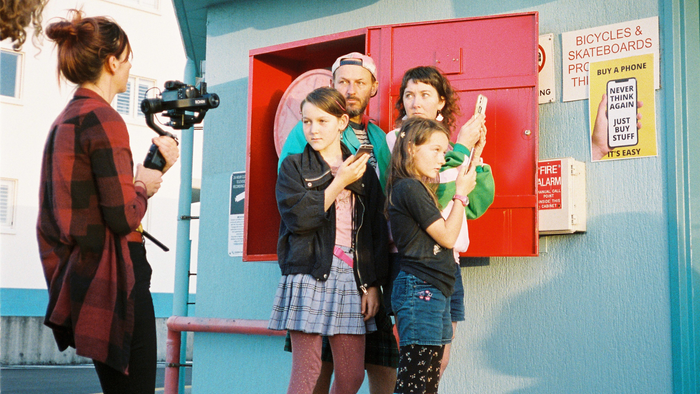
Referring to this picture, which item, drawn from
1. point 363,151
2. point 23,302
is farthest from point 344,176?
point 23,302

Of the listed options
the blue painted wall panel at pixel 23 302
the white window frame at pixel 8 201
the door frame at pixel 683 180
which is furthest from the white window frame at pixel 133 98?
the door frame at pixel 683 180

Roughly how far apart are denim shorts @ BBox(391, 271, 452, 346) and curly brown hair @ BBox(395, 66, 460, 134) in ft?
3.11

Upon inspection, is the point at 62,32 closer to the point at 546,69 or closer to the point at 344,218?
the point at 344,218

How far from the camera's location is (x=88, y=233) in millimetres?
2064

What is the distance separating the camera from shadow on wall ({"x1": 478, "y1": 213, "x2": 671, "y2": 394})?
3564mm

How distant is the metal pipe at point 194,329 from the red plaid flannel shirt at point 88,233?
101 inches

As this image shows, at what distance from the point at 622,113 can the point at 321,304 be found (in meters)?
1.88

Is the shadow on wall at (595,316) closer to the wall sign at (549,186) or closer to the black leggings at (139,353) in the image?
the wall sign at (549,186)

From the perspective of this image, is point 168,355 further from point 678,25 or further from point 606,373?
point 678,25

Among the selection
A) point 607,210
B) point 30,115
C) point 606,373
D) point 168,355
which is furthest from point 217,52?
point 30,115

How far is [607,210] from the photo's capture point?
3748 mm

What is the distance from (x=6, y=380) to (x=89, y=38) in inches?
340

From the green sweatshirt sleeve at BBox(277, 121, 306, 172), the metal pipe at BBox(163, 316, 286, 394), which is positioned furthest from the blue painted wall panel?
the green sweatshirt sleeve at BBox(277, 121, 306, 172)

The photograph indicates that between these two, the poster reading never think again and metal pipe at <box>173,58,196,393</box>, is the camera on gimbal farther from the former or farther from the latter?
metal pipe at <box>173,58,196,393</box>
